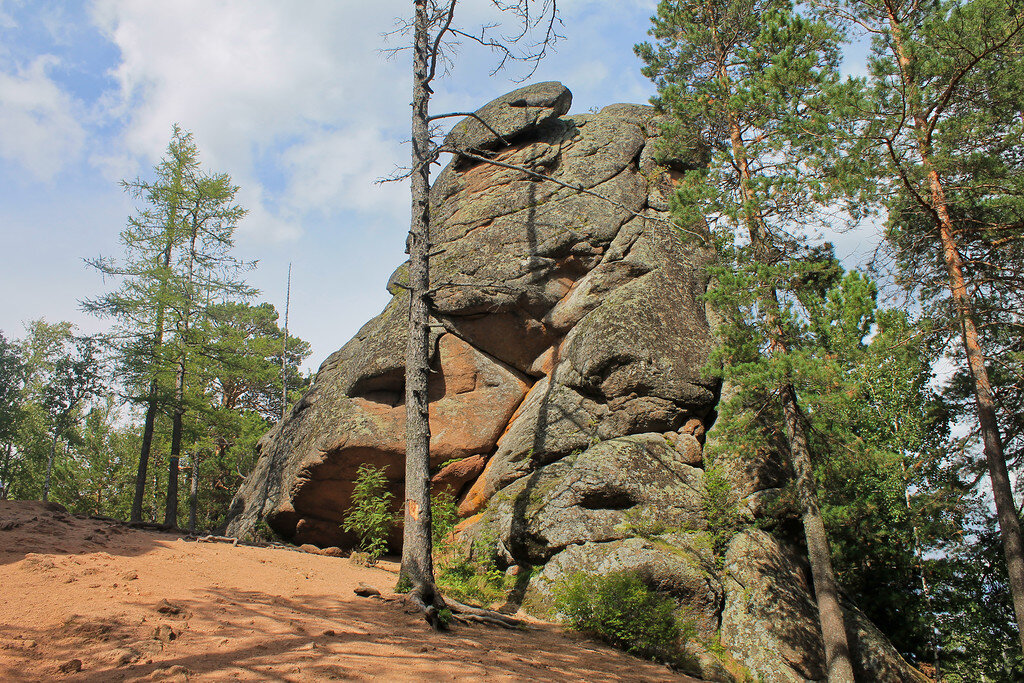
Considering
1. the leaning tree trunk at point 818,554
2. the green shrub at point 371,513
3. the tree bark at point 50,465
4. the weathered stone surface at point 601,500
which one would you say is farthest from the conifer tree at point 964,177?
the tree bark at point 50,465

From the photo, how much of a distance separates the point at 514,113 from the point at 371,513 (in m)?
12.2

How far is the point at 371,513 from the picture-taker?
39.5 ft

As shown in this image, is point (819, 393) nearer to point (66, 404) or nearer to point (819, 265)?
point (819, 265)

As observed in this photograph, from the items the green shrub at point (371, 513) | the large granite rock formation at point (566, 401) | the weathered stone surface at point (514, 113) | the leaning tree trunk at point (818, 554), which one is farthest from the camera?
the weathered stone surface at point (514, 113)

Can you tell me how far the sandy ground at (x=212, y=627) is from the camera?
15.1ft

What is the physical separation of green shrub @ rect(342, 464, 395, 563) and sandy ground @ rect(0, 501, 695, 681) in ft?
8.04

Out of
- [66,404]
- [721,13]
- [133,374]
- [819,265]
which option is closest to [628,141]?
[721,13]

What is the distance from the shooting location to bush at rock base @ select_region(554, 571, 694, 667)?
7914mm

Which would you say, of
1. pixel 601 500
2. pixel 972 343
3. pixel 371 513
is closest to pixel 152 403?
pixel 371 513

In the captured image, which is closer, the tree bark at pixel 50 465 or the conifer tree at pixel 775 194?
the conifer tree at pixel 775 194

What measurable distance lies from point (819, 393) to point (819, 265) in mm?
2179

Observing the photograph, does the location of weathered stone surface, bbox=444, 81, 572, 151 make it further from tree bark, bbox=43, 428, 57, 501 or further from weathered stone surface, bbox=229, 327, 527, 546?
tree bark, bbox=43, 428, 57, 501

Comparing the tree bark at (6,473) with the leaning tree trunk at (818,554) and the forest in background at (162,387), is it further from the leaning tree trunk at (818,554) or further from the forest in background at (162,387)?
the leaning tree trunk at (818,554)

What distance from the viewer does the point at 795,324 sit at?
9695 millimetres
